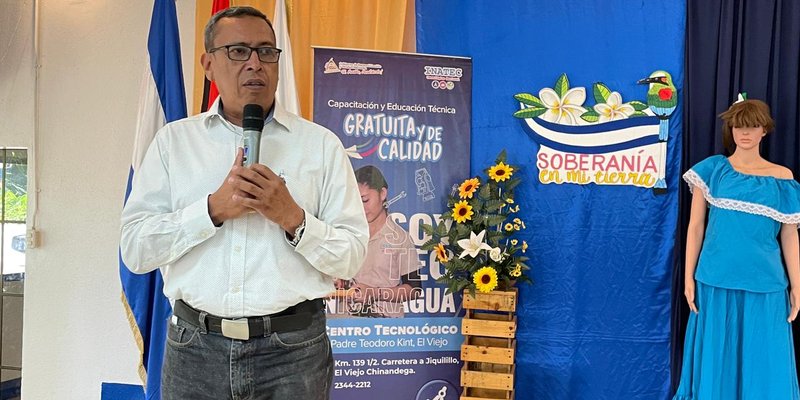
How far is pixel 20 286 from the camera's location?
3217 mm

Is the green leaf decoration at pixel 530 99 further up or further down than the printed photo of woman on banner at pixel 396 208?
further up

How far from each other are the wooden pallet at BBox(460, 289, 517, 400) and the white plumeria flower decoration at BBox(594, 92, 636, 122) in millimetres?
981

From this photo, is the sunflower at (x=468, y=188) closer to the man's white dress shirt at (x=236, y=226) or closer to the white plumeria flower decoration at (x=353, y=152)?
the white plumeria flower decoration at (x=353, y=152)

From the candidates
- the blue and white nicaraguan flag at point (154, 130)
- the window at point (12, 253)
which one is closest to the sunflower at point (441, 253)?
the blue and white nicaraguan flag at point (154, 130)

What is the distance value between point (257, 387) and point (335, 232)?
37 centimetres

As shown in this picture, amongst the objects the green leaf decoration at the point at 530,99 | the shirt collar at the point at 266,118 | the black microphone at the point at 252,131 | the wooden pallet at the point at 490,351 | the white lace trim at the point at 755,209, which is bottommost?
the wooden pallet at the point at 490,351

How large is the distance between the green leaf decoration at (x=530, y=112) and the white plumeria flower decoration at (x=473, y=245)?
64cm

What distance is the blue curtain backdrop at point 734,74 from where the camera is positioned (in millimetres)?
2820

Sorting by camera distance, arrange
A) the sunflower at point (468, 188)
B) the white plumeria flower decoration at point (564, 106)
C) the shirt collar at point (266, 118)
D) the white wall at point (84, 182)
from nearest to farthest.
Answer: the shirt collar at point (266, 118)
the sunflower at point (468, 188)
the white plumeria flower decoration at point (564, 106)
the white wall at point (84, 182)

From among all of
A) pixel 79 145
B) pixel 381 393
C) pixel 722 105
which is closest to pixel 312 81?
pixel 79 145

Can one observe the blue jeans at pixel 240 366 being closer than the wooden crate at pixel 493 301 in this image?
Yes

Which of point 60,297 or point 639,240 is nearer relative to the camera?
point 639,240

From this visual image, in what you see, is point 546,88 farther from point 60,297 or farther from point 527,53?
point 60,297

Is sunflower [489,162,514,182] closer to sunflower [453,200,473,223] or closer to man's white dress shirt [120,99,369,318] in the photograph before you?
sunflower [453,200,473,223]
